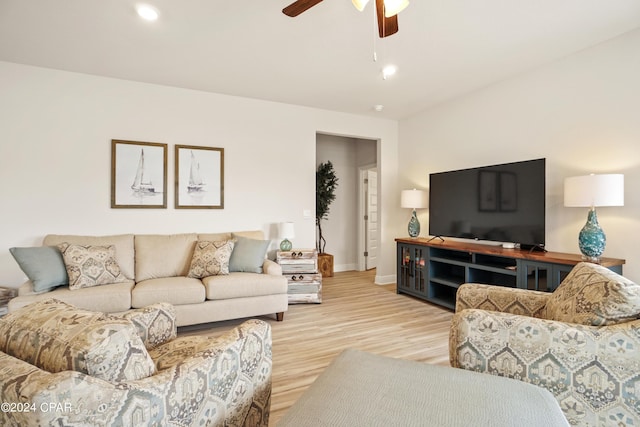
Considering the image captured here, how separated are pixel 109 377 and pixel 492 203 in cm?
362

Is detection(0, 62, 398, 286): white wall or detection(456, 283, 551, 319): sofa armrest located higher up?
detection(0, 62, 398, 286): white wall

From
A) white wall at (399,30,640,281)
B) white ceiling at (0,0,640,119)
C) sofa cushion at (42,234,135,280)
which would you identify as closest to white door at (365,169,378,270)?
white wall at (399,30,640,281)

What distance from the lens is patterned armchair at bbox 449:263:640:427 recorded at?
1280 mm

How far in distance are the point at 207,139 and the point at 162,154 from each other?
0.57 m

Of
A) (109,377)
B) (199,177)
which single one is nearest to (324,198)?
(199,177)

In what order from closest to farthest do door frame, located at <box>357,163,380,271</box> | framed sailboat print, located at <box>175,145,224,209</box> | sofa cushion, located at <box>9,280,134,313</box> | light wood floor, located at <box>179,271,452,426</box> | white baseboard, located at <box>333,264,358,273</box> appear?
light wood floor, located at <box>179,271,452,426</box> < sofa cushion, located at <box>9,280,134,313</box> < framed sailboat print, located at <box>175,145,224,209</box> < white baseboard, located at <box>333,264,358,273</box> < door frame, located at <box>357,163,380,271</box>

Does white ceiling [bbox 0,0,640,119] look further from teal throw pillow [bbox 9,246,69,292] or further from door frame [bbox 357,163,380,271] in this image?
door frame [bbox 357,163,380,271]

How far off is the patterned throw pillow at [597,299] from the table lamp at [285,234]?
294 cm

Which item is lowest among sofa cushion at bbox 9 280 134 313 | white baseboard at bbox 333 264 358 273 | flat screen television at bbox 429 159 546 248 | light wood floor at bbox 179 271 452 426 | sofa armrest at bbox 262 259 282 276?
light wood floor at bbox 179 271 452 426

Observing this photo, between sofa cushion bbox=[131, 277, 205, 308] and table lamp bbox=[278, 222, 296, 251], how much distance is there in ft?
4.18

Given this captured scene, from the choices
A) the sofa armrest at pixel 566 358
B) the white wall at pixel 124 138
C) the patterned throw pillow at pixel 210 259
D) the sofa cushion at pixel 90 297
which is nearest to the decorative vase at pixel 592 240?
the sofa armrest at pixel 566 358

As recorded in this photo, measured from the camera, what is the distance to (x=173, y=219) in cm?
383

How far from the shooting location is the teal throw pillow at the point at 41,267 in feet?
8.95

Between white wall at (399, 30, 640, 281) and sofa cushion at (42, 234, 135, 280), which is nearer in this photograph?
white wall at (399, 30, 640, 281)
